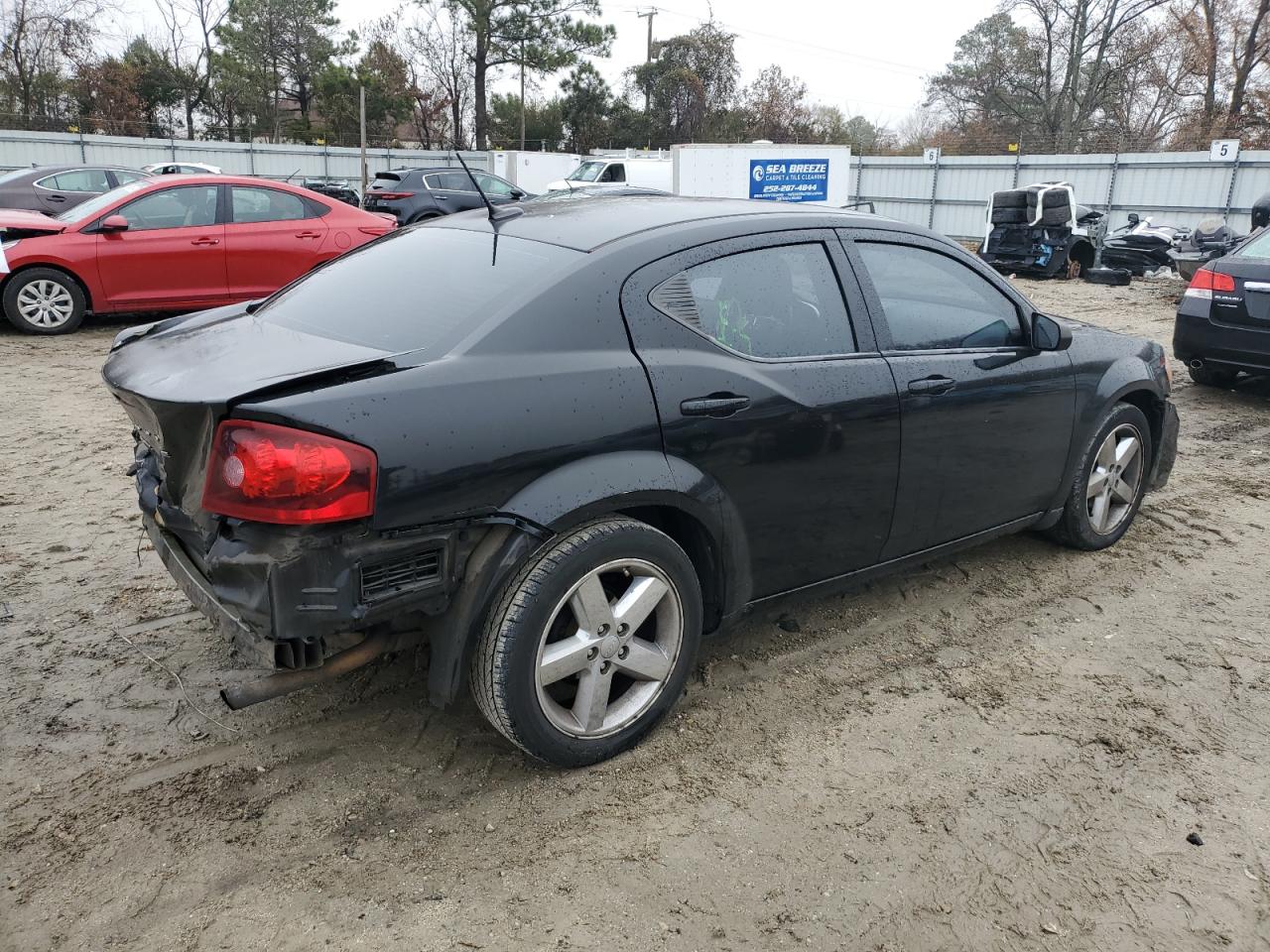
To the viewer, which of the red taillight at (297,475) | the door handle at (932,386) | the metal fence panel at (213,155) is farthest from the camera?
the metal fence panel at (213,155)

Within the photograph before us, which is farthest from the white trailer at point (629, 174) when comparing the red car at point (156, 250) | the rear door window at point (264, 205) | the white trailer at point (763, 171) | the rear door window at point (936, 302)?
the rear door window at point (936, 302)

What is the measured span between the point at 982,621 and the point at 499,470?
2350 millimetres

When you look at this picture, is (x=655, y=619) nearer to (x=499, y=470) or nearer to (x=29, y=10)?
(x=499, y=470)

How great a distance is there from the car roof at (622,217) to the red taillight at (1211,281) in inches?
204

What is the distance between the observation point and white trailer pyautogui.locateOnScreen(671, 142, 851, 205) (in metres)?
19.7

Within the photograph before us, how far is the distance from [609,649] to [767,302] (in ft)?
4.16

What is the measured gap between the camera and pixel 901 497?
3.62 m

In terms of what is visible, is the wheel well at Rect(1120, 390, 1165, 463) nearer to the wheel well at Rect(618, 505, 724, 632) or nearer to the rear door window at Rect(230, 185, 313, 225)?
the wheel well at Rect(618, 505, 724, 632)

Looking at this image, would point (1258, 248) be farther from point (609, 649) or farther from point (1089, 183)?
point (1089, 183)

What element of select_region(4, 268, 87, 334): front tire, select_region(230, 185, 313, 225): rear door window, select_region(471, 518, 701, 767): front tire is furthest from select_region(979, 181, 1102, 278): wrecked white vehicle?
select_region(471, 518, 701, 767): front tire

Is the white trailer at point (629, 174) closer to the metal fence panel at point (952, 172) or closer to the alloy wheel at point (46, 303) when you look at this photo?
the metal fence panel at point (952, 172)

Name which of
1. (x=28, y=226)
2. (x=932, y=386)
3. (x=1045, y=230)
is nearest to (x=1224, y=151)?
(x=1045, y=230)

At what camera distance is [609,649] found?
9.57 feet

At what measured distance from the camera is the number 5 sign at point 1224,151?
2011cm
